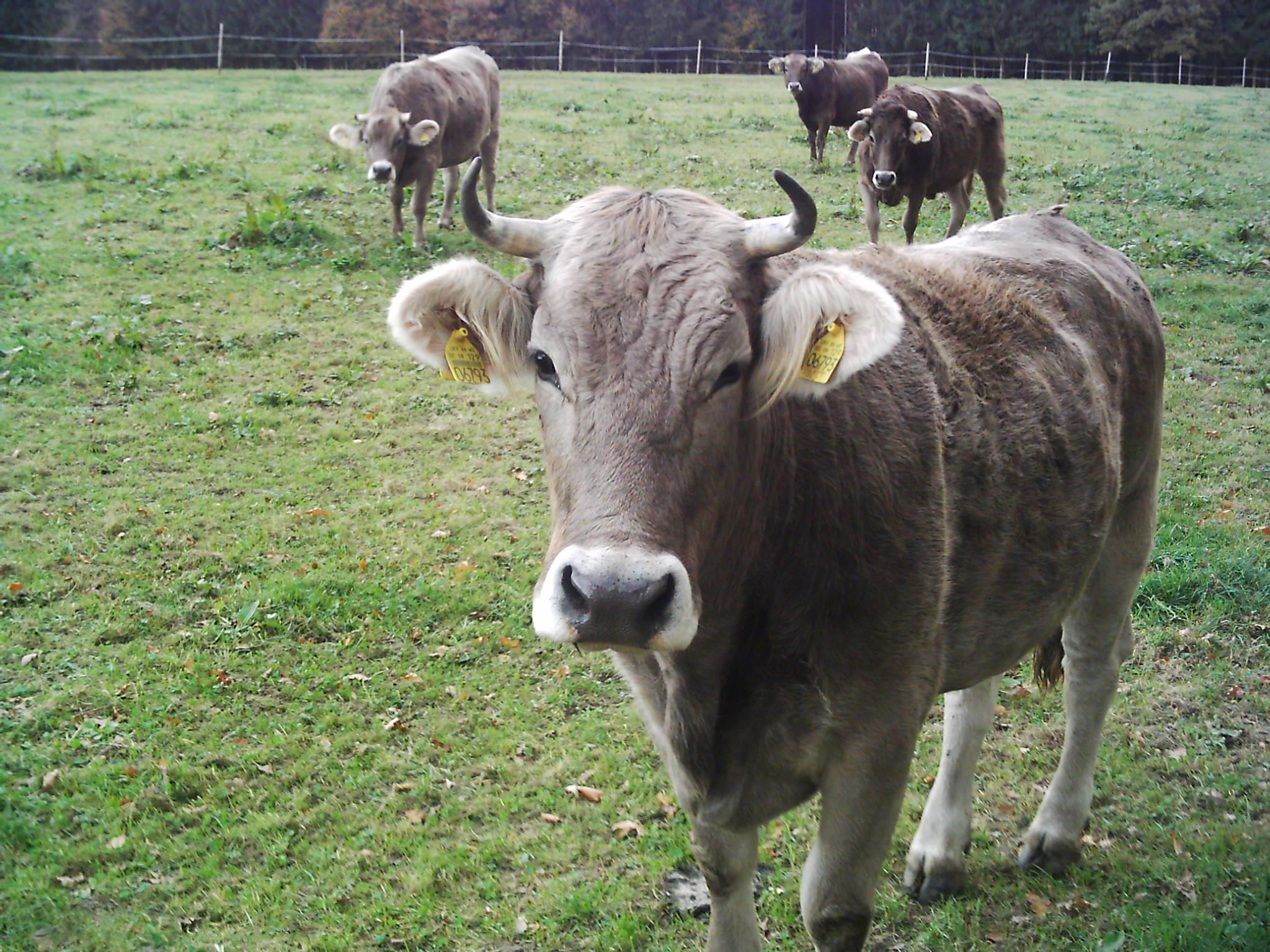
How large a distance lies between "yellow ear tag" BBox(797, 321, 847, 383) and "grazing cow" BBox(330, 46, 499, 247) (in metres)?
10.4

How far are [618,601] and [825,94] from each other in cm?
1858

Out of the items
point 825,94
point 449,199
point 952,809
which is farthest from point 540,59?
point 952,809

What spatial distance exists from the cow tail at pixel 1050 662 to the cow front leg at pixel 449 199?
10.8 m

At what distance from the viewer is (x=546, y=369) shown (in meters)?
2.71

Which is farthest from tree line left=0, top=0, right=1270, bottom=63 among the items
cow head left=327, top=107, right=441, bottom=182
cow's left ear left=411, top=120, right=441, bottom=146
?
cow's left ear left=411, top=120, right=441, bottom=146

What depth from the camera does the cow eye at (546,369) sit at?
105 inches

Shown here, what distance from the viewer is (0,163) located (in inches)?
594

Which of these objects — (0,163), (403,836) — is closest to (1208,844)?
(403,836)

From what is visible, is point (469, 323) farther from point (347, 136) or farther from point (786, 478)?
point (347, 136)

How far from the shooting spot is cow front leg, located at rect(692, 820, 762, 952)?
11.2ft

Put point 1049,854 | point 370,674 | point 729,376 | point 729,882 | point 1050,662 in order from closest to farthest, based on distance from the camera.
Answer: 1. point 729,376
2. point 729,882
3. point 1049,854
4. point 1050,662
5. point 370,674

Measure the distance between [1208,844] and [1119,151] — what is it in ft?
56.7

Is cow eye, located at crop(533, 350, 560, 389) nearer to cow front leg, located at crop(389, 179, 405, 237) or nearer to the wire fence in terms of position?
cow front leg, located at crop(389, 179, 405, 237)

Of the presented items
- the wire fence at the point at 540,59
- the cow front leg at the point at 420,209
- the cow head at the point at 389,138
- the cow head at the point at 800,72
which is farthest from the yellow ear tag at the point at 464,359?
the wire fence at the point at 540,59
